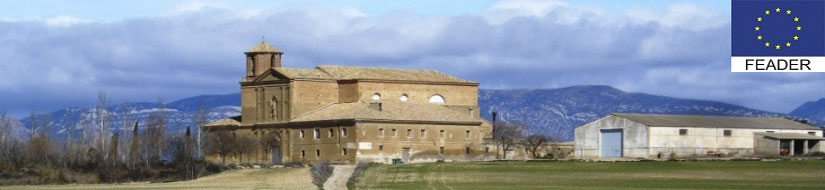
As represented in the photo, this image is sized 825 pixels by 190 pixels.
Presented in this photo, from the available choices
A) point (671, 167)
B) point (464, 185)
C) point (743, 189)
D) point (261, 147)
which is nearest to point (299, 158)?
point (261, 147)

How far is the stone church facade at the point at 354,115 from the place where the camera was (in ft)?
354

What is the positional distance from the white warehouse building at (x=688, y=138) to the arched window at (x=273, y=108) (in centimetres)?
1960

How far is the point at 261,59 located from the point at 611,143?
25204mm

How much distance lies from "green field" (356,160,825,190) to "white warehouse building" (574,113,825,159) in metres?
12.3

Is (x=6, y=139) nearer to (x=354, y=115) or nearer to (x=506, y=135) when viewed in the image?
(x=354, y=115)

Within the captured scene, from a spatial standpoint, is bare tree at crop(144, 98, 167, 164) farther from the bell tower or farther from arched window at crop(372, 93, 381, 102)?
arched window at crop(372, 93, 381, 102)

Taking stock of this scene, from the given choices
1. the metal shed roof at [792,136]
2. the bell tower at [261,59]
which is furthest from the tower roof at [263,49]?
the metal shed roof at [792,136]

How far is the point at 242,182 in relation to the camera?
85.2m

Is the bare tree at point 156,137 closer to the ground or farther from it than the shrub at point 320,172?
farther from it

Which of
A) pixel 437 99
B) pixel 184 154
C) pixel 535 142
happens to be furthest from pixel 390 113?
pixel 535 142

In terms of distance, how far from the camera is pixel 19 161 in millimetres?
101125

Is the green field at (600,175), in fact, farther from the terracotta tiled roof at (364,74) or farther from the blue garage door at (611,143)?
the terracotta tiled roof at (364,74)

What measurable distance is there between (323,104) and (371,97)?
3166mm

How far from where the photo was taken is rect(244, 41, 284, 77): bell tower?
119 m
